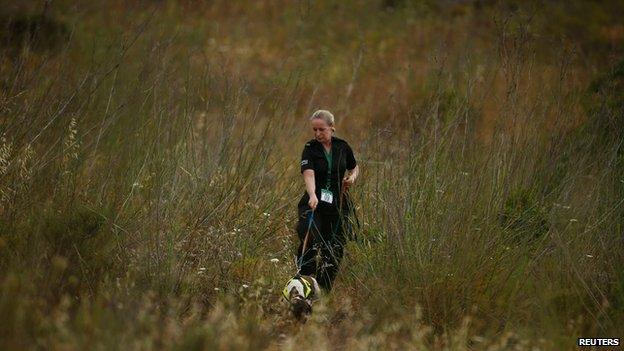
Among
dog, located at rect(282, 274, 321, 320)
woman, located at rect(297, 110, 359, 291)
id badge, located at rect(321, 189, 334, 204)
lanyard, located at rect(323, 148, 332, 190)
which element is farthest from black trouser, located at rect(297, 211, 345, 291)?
dog, located at rect(282, 274, 321, 320)

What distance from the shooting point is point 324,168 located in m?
6.79

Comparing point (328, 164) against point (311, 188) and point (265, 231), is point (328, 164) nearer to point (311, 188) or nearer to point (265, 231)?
point (311, 188)

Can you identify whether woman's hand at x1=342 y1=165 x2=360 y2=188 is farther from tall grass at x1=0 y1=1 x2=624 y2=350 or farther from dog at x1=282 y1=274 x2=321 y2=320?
dog at x1=282 y1=274 x2=321 y2=320

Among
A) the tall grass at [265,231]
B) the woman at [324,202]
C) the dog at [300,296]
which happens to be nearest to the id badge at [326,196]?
the woman at [324,202]

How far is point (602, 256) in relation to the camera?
6.62m

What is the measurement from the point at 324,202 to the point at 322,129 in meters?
0.60

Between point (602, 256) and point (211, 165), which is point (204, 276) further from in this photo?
point (602, 256)

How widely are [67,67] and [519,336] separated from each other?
5.28 meters

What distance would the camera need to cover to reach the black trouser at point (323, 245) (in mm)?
6699

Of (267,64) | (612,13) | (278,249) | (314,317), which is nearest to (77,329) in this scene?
(314,317)

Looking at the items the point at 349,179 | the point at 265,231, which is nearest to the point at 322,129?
the point at 349,179

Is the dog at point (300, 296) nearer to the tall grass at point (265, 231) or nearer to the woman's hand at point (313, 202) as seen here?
the tall grass at point (265, 231)

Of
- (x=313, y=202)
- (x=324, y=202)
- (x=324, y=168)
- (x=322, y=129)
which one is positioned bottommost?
(x=324, y=202)

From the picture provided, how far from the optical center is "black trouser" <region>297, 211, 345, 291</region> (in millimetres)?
6699
